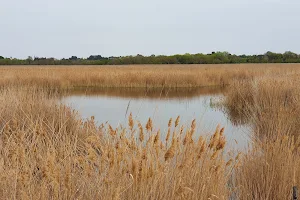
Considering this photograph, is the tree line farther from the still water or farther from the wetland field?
the wetland field

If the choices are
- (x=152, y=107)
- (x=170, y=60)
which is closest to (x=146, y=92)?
(x=152, y=107)

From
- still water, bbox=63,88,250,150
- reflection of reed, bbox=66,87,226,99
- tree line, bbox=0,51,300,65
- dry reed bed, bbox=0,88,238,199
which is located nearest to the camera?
dry reed bed, bbox=0,88,238,199

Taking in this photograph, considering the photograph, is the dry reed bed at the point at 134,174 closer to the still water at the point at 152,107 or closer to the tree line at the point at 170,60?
the still water at the point at 152,107

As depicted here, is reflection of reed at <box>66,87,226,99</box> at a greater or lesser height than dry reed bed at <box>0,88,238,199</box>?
lesser

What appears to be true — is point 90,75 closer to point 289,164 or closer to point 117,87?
point 117,87

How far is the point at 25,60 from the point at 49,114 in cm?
4994

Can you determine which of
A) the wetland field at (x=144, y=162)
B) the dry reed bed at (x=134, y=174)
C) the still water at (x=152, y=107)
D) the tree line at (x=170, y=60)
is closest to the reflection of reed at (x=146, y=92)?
the still water at (x=152, y=107)

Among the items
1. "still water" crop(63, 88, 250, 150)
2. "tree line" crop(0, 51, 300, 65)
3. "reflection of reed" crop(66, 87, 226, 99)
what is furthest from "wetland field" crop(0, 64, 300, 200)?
"tree line" crop(0, 51, 300, 65)

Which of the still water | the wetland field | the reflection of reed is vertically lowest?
the still water

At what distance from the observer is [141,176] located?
1870 mm

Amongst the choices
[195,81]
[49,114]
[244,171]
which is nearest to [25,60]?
[195,81]

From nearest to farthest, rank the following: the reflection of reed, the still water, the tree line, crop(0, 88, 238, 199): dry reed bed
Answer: crop(0, 88, 238, 199): dry reed bed < the still water < the reflection of reed < the tree line

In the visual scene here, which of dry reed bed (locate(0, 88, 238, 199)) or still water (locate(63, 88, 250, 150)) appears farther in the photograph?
still water (locate(63, 88, 250, 150))

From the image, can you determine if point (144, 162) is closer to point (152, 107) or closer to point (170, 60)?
point (152, 107)
